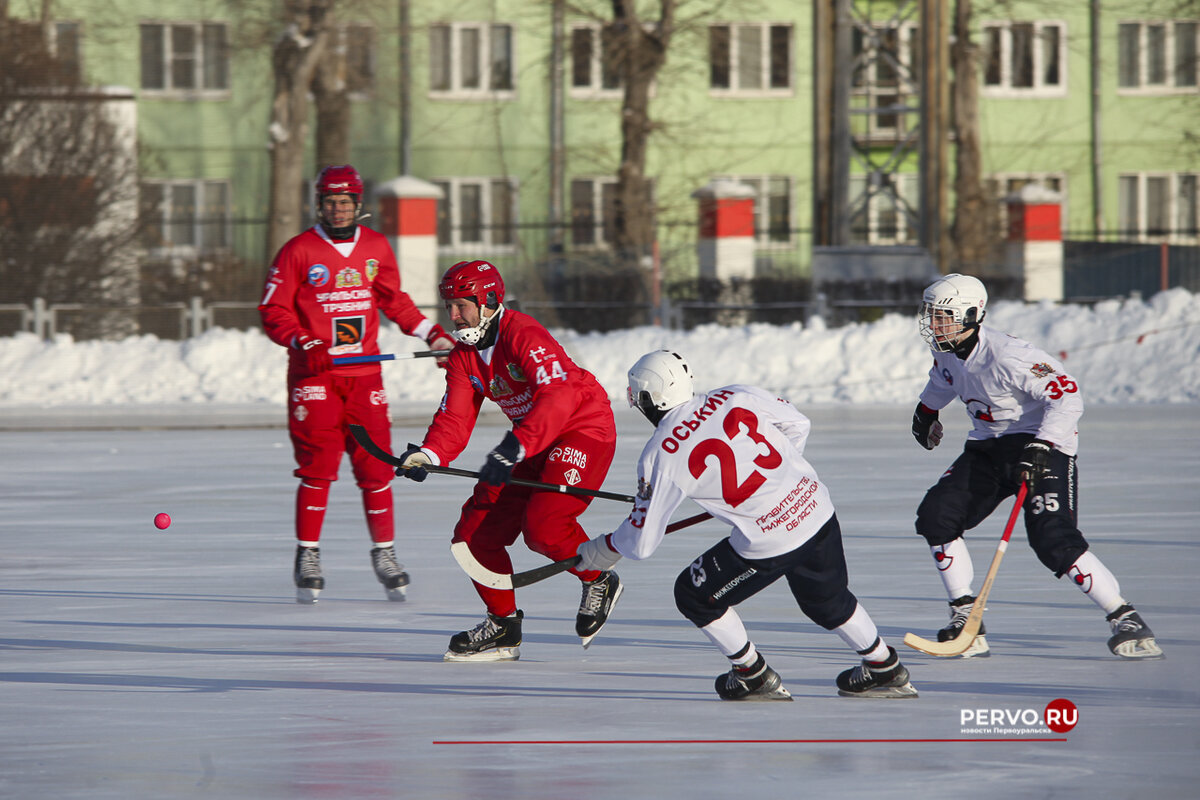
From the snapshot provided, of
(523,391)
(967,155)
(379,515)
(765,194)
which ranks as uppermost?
(967,155)

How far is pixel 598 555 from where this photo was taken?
545 centimetres

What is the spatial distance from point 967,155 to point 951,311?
93.6 feet

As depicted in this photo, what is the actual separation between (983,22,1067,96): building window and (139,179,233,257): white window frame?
16507mm

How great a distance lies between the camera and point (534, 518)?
6.15 metres

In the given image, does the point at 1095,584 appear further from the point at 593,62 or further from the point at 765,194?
the point at 765,194

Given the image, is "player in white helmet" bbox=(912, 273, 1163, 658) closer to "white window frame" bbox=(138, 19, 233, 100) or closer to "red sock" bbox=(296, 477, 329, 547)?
"red sock" bbox=(296, 477, 329, 547)

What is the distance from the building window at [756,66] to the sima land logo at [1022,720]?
32.6m

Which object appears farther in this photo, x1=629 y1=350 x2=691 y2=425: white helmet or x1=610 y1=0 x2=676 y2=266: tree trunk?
x1=610 y1=0 x2=676 y2=266: tree trunk

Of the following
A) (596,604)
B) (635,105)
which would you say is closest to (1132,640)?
(596,604)

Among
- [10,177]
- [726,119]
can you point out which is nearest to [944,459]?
[10,177]

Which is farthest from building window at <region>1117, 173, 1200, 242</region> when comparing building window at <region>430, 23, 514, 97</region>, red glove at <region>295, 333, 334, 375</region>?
red glove at <region>295, 333, 334, 375</region>

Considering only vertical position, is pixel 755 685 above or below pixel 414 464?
below

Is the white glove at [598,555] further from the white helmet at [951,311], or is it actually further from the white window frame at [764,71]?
the white window frame at [764,71]

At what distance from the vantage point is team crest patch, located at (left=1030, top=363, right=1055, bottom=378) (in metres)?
6.16
